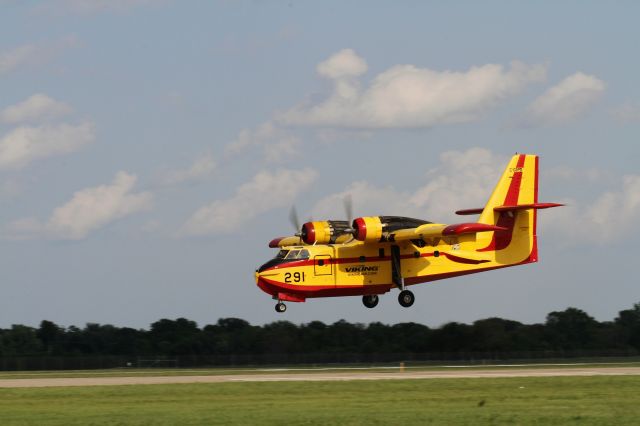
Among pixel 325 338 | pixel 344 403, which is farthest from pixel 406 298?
pixel 325 338

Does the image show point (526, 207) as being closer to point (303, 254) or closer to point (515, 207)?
point (515, 207)

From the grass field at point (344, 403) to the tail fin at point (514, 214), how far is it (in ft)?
56.9

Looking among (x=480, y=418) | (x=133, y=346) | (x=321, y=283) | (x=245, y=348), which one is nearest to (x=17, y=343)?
(x=133, y=346)

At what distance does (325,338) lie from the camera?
98.4 metres

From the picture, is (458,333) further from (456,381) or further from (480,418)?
(480,418)

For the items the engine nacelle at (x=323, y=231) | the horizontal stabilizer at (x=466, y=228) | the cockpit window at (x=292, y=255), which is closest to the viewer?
the horizontal stabilizer at (x=466, y=228)

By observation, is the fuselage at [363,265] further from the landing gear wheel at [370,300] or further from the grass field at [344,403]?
the grass field at [344,403]

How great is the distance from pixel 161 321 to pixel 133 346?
6811 mm

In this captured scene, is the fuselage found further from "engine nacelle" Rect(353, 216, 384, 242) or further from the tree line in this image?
the tree line

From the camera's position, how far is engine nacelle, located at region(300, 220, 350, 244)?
63.6 m

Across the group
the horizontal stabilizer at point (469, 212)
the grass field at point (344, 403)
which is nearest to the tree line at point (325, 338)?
the horizontal stabilizer at point (469, 212)

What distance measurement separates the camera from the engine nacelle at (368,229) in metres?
60.2

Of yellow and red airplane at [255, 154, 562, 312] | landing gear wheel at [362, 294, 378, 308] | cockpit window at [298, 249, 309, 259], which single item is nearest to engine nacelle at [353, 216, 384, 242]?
yellow and red airplane at [255, 154, 562, 312]

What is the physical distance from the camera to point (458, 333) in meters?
89.0
